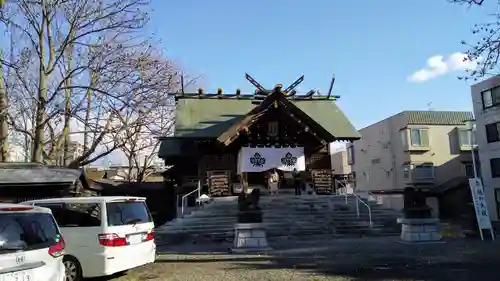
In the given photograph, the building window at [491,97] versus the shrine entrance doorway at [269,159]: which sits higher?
the building window at [491,97]

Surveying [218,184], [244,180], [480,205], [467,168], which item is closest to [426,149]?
[467,168]

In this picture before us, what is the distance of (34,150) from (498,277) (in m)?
17.2

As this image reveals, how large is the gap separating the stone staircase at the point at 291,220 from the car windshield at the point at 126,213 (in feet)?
21.3

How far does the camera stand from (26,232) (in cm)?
536

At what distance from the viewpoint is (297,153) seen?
21.8 m

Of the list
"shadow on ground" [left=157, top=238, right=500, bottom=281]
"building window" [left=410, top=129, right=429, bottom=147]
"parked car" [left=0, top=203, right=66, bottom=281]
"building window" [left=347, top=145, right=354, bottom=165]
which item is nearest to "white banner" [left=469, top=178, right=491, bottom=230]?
"shadow on ground" [left=157, top=238, right=500, bottom=281]

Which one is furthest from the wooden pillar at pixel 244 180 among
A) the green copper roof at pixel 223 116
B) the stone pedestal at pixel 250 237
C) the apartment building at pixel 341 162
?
the apartment building at pixel 341 162

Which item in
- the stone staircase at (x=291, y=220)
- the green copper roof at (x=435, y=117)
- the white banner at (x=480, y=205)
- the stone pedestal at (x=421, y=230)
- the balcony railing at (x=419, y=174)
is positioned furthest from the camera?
the green copper roof at (x=435, y=117)

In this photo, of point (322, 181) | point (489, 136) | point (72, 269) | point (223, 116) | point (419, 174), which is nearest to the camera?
point (72, 269)

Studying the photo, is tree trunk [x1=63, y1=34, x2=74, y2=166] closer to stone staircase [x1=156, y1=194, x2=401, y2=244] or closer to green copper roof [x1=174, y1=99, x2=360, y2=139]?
green copper roof [x1=174, y1=99, x2=360, y2=139]

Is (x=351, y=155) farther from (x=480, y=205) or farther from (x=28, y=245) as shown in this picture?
(x=28, y=245)

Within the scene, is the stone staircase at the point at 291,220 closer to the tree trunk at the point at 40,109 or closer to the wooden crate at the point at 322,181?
the wooden crate at the point at 322,181

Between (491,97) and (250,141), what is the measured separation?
68.4ft

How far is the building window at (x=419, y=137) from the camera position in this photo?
37531 mm
